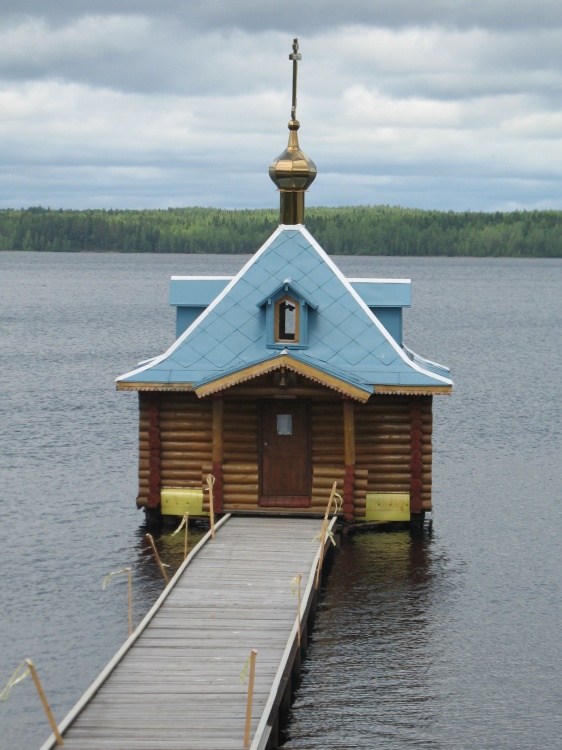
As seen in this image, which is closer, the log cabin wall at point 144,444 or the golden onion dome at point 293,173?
the log cabin wall at point 144,444

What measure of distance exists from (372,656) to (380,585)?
4002 mm

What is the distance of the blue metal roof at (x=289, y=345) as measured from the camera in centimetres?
2742

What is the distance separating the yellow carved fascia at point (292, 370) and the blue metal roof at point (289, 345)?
11cm

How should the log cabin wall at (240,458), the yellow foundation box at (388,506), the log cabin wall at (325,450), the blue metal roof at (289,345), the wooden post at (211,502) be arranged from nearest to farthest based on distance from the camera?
the wooden post at (211,502)
the blue metal roof at (289,345)
the log cabin wall at (325,450)
the log cabin wall at (240,458)
the yellow foundation box at (388,506)

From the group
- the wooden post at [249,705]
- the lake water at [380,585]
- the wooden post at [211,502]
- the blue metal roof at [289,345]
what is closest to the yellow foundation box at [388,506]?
the lake water at [380,585]

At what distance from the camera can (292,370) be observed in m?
26.6

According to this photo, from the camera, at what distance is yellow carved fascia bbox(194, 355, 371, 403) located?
2644 cm

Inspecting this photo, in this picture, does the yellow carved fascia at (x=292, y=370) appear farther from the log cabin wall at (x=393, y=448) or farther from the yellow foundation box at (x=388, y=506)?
the yellow foundation box at (x=388, y=506)

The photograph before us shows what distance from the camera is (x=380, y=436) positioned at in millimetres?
28031

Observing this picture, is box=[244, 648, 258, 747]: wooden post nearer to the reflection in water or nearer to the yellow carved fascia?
the reflection in water

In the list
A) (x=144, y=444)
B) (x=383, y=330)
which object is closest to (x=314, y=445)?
(x=383, y=330)

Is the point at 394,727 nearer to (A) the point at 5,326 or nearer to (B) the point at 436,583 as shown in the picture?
(B) the point at 436,583

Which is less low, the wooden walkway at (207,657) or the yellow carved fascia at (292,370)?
the yellow carved fascia at (292,370)

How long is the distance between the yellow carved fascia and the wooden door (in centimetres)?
124
